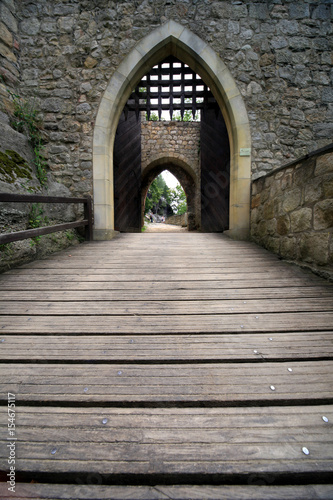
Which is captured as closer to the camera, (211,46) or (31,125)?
(31,125)

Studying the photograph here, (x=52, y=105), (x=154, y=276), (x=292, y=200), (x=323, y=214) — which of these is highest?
(x=52, y=105)

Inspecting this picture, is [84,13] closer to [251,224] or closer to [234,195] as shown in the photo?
[234,195]

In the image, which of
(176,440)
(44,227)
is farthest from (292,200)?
(44,227)

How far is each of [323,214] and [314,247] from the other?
0.31m

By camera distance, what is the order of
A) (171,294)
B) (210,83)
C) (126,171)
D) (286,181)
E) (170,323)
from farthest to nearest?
(126,171) < (210,83) < (286,181) < (171,294) < (170,323)

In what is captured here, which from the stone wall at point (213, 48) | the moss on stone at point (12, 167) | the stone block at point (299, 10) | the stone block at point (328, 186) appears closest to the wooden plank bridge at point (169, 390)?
the stone block at point (328, 186)

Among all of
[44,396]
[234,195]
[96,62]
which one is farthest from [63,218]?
[44,396]

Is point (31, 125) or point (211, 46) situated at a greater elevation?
point (211, 46)

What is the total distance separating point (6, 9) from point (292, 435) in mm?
5929

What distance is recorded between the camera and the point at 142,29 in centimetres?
381

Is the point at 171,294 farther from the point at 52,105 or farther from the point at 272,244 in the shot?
the point at 52,105

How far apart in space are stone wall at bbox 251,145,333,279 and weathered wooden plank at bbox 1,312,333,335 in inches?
31.2

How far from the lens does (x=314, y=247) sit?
7.06ft

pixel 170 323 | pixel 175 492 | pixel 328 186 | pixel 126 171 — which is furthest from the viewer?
pixel 126 171
